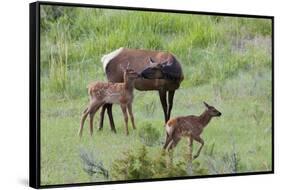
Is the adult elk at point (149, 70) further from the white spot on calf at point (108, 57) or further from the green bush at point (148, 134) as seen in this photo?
the green bush at point (148, 134)

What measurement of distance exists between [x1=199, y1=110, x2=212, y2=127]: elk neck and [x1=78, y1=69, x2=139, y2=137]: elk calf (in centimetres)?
59

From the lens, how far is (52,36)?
5785mm

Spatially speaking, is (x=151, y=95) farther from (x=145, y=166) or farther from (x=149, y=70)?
(x=145, y=166)

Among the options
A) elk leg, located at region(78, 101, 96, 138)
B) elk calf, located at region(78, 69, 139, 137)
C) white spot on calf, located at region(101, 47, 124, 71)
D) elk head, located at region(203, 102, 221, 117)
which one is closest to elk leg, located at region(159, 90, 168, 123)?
elk calf, located at region(78, 69, 139, 137)

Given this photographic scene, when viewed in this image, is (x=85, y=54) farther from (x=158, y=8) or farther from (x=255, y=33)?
(x=255, y=33)

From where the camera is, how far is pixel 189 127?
6.34m

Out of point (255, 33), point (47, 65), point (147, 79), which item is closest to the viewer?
point (47, 65)

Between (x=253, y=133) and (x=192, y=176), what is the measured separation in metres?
0.66

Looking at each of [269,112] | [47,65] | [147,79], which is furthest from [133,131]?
[269,112]

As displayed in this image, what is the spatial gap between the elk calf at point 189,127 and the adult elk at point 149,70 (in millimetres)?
92

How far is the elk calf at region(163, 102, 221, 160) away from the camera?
6262 millimetres

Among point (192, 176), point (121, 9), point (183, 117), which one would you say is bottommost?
point (192, 176)

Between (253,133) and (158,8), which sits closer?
(158,8)

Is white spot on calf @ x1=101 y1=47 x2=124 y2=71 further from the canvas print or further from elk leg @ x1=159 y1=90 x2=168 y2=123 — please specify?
elk leg @ x1=159 y1=90 x2=168 y2=123
